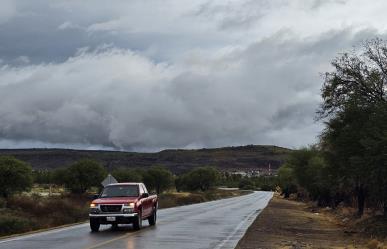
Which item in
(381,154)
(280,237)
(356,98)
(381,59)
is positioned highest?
(381,59)

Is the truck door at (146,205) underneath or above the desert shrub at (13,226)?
above

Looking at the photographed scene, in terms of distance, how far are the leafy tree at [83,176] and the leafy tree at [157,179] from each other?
33.2 meters

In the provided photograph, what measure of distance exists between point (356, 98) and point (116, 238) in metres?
14.8

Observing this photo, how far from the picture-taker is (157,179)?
12431cm

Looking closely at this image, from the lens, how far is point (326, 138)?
34.0 m

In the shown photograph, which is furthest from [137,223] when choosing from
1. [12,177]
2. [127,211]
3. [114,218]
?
[12,177]

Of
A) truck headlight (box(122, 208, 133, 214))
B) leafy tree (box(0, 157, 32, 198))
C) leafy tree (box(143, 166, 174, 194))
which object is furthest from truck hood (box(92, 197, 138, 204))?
leafy tree (box(143, 166, 174, 194))

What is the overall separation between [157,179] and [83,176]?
37664 mm

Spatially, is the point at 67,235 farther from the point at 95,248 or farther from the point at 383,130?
the point at 383,130

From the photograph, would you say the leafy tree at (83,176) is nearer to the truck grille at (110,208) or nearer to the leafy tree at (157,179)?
the leafy tree at (157,179)

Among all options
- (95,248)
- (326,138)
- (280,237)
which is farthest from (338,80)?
(95,248)

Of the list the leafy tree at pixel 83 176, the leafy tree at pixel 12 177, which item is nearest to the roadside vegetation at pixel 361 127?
the leafy tree at pixel 12 177

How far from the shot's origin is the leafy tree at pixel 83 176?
287 ft

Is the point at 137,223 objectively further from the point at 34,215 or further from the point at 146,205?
the point at 34,215
